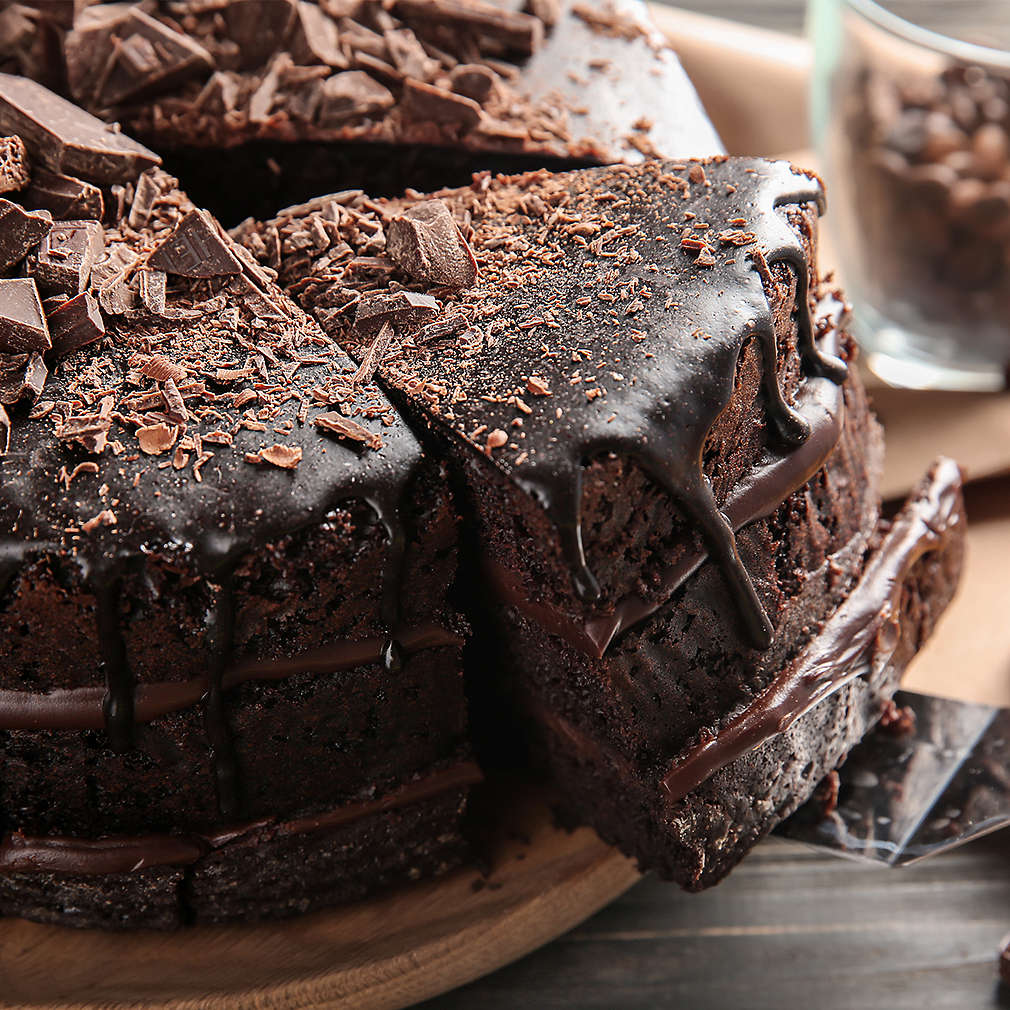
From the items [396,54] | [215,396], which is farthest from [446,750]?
[396,54]

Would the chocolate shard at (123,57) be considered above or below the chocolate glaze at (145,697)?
above

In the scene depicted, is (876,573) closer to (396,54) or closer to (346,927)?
(346,927)

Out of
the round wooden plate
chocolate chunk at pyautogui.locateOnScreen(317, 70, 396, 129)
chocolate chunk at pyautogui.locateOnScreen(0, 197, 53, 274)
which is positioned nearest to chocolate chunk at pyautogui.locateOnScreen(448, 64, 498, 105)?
chocolate chunk at pyautogui.locateOnScreen(317, 70, 396, 129)

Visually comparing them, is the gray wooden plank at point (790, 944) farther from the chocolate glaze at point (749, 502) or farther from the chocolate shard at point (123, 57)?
the chocolate shard at point (123, 57)

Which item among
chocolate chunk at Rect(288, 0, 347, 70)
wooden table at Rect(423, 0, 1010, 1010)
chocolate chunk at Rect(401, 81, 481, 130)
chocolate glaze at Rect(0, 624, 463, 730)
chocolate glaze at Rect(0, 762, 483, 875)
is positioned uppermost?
chocolate chunk at Rect(288, 0, 347, 70)

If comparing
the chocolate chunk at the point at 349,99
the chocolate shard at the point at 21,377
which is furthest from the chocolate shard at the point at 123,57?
the chocolate shard at the point at 21,377

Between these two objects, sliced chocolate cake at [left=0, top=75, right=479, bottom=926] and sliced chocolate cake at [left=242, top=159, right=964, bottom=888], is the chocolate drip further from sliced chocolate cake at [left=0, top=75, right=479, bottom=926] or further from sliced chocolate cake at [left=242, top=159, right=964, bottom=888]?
sliced chocolate cake at [left=242, top=159, right=964, bottom=888]

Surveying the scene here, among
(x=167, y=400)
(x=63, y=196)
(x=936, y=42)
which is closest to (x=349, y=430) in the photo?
(x=167, y=400)
